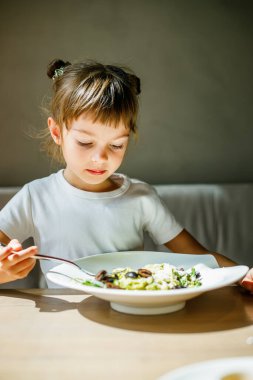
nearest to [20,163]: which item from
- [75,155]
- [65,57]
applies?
[65,57]

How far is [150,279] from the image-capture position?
1.17 meters

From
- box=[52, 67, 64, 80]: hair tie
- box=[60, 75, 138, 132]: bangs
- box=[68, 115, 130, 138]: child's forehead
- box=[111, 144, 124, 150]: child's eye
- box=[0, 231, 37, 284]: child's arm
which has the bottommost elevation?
box=[0, 231, 37, 284]: child's arm

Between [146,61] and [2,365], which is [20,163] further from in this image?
[2,365]

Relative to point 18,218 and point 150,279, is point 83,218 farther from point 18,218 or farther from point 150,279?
point 150,279

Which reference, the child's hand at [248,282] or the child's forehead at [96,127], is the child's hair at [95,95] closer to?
the child's forehead at [96,127]

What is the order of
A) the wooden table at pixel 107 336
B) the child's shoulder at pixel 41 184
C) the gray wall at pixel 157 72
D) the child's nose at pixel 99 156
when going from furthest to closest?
the gray wall at pixel 157 72 < the child's shoulder at pixel 41 184 < the child's nose at pixel 99 156 < the wooden table at pixel 107 336

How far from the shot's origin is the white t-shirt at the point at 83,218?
1.76m

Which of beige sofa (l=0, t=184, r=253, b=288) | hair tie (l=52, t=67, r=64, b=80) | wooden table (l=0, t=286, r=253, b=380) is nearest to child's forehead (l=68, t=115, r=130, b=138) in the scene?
hair tie (l=52, t=67, r=64, b=80)

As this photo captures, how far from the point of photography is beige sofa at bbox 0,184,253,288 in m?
2.30

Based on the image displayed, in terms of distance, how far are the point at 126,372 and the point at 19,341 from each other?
0.25m

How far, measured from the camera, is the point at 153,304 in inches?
43.3

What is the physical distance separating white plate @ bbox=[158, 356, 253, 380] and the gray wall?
71.2 inches

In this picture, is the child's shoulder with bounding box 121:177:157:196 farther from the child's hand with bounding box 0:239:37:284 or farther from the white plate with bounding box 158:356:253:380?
the white plate with bounding box 158:356:253:380

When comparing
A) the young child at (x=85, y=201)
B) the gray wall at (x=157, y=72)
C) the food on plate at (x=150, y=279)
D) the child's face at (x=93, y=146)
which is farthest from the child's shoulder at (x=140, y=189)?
the gray wall at (x=157, y=72)
